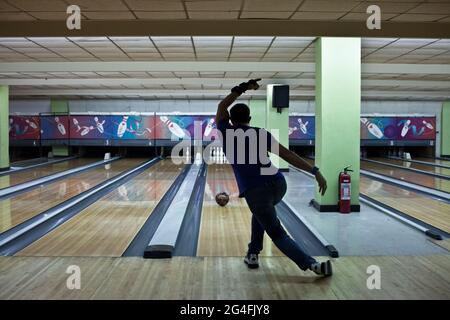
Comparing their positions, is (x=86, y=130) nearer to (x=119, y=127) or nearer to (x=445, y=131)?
(x=119, y=127)

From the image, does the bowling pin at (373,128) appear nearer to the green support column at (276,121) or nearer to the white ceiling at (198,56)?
the white ceiling at (198,56)

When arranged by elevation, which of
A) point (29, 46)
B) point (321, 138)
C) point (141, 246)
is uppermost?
point (29, 46)

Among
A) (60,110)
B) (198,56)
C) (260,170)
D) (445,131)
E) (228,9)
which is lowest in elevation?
(260,170)

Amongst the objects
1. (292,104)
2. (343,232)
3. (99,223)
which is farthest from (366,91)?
(99,223)

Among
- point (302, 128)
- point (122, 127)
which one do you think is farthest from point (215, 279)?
point (122, 127)

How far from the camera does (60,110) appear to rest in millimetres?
15898

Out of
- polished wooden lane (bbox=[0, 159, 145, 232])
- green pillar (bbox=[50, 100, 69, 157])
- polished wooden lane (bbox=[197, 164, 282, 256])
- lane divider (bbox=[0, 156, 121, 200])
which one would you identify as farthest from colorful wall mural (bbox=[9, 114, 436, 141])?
polished wooden lane (bbox=[197, 164, 282, 256])

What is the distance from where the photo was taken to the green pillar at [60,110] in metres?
15.9

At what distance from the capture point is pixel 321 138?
19.5 feet

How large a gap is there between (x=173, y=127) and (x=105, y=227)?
1063cm

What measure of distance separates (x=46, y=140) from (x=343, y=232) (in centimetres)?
1360

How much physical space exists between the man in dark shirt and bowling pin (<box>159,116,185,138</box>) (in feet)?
41.2
